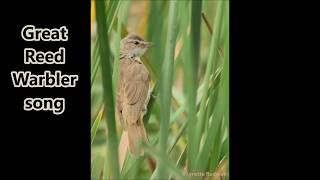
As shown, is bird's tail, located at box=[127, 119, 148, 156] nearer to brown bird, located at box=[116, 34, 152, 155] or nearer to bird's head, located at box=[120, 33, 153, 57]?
brown bird, located at box=[116, 34, 152, 155]

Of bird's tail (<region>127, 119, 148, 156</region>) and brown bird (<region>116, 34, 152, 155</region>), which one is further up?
brown bird (<region>116, 34, 152, 155</region>)

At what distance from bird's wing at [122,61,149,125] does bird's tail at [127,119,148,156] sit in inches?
0.7

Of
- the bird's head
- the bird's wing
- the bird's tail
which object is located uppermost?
the bird's head

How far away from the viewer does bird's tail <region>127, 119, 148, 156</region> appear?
1779 millimetres

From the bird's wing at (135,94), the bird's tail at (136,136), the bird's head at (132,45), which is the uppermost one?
the bird's head at (132,45)

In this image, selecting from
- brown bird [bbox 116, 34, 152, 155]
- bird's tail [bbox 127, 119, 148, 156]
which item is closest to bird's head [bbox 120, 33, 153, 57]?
brown bird [bbox 116, 34, 152, 155]

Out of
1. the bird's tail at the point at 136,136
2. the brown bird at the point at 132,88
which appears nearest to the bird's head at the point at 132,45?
the brown bird at the point at 132,88

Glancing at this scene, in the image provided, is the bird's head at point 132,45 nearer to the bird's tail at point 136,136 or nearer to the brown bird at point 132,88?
the brown bird at point 132,88

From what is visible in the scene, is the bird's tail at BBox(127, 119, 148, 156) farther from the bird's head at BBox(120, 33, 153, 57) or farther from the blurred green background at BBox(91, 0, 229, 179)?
the bird's head at BBox(120, 33, 153, 57)

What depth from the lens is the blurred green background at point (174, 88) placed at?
5.73 ft

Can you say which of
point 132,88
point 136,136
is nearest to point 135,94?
point 132,88

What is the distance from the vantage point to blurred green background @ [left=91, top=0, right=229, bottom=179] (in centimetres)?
175

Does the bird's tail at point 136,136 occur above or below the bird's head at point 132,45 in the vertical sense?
below

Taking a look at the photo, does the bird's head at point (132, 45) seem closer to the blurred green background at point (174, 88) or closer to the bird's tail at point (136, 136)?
the blurred green background at point (174, 88)
